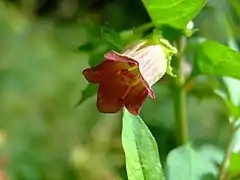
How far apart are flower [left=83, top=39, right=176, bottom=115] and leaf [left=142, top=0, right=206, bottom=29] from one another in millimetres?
28

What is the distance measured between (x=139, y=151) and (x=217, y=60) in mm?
139

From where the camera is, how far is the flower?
0.49 m

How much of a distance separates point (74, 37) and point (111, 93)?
1784 mm

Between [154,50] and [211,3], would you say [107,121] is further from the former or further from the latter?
[154,50]

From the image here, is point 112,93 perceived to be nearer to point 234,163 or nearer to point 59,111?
point 234,163

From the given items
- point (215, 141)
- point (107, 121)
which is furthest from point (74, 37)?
point (215, 141)

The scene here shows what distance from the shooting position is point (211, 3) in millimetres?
928

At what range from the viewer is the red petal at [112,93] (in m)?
0.50

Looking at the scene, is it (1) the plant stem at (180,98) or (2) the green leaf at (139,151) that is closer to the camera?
(2) the green leaf at (139,151)

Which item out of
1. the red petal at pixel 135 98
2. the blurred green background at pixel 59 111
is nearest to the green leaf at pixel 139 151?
the red petal at pixel 135 98

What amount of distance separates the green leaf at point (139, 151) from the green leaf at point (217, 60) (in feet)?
0.36

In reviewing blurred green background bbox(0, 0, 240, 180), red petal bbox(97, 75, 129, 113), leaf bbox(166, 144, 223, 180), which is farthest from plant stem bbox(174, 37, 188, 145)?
blurred green background bbox(0, 0, 240, 180)

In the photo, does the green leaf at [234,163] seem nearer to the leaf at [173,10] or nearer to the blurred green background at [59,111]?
the leaf at [173,10]

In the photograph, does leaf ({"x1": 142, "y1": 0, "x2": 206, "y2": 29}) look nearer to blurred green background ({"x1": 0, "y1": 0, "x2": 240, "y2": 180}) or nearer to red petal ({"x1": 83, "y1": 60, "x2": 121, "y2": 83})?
red petal ({"x1": 83, "y1": 60, "x2": 121, "y2": 83})
